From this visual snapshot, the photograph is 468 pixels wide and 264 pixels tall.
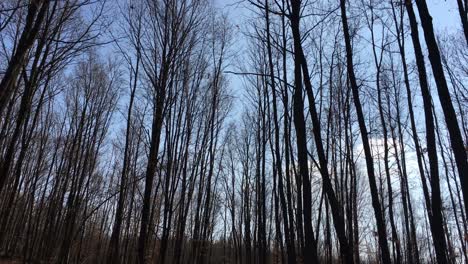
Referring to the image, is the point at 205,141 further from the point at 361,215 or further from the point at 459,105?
the point at 361,215

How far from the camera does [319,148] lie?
5.96 m

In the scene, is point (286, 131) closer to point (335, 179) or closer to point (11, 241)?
point (335, 179)

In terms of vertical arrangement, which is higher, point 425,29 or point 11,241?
point 425,29

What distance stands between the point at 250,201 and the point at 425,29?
61.0 feet

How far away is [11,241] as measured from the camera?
74.3 ft

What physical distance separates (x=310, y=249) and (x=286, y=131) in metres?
5.12

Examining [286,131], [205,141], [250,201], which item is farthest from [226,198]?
[286,131]

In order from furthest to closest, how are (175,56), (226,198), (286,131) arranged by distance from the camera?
(226,198) → (286,131) → (175,56)

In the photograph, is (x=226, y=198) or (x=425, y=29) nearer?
(x=425, y=29)

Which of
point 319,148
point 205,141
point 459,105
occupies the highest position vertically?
point 459,105

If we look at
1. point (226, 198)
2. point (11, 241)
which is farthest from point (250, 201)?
point (11, 241)

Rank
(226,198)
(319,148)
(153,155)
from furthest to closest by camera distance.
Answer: (226,198) → (153,155) → (319,148)

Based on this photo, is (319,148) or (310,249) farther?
(319,148)

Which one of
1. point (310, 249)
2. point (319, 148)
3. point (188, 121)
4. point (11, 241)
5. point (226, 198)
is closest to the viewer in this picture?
point (310, 249)
